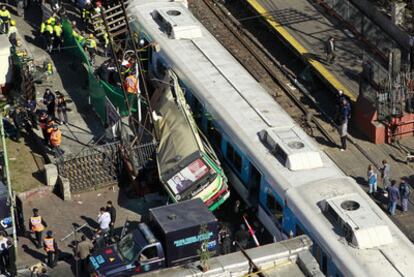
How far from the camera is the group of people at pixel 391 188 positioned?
39312 mm

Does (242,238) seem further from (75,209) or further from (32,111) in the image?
(32,111)

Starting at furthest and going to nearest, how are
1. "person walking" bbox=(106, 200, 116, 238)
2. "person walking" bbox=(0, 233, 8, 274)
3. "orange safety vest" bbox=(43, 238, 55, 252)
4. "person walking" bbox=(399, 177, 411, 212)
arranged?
"person walking" bbox=(399, 177, 411, 212) → "person walking" bbox=(106, 200, 116, 238) → "orange safety vest" bbox=(43, 238, 55, 252) → "person walking" bbox=(0, 233, 8, 274)

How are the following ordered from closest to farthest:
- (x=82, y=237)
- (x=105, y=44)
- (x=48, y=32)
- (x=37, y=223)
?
1. (x=82, y=237)
2. (x=37, y=223)
3. (x=48, y=32)
4. (x=105, y=44)

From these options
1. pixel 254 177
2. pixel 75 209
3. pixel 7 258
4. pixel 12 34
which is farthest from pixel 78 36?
pixel 7 258

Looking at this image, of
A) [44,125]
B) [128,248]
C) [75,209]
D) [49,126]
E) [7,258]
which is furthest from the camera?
[44,125]

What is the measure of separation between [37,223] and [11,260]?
1506 mm

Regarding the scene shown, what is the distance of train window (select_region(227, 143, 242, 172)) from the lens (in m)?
39.1

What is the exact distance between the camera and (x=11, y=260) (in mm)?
36719

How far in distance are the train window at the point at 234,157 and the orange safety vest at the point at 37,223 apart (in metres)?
6.64

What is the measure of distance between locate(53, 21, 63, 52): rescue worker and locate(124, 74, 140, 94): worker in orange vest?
21.0ft

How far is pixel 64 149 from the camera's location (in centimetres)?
4256

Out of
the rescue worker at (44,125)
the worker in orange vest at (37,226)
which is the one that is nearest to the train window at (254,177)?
the worker in orange vest at (37,226)

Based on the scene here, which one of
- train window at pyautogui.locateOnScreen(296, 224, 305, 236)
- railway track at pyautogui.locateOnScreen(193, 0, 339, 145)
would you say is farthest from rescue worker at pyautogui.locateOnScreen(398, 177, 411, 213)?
train window at pyautogui.locateOnScreen(296, 224, 305, 236)

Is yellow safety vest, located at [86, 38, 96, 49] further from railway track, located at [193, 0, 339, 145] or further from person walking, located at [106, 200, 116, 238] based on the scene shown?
person walking, located at [106, 200, 116, 238]
